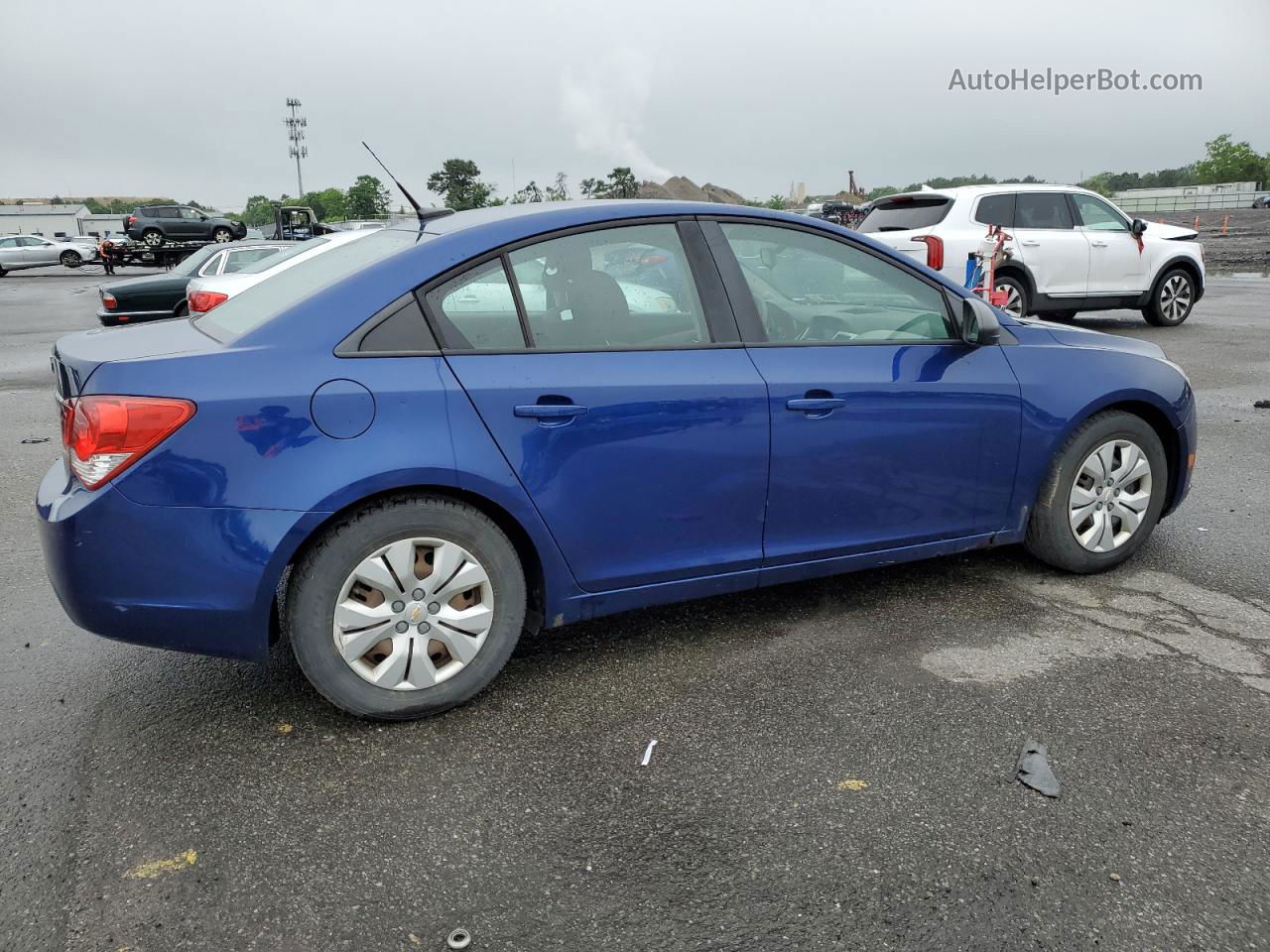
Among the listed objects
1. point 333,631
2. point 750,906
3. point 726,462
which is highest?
point 726,462

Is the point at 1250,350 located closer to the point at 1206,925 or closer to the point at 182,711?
the point at 1206,925

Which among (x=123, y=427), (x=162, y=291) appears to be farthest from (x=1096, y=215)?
(x=123, y=427)

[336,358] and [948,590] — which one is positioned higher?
[336,358]

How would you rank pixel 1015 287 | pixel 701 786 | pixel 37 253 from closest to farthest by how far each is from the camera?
pixel 701 786 < pixel 1015 287 < pixel 37 253

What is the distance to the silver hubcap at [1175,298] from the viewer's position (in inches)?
544

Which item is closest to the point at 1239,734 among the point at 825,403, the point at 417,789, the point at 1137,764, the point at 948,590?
the point at 1137,764

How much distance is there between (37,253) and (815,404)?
44768mm

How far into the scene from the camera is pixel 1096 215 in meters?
13.2

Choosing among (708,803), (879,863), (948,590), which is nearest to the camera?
(879,863)

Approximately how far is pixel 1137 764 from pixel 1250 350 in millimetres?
10458

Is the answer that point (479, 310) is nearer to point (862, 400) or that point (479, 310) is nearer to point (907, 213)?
point (862, 400)

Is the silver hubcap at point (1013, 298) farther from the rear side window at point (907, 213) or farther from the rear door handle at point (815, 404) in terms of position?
the rear door handle at point (815, 404)

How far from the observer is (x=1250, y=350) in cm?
1155

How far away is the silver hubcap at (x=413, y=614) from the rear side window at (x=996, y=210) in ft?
35.3
